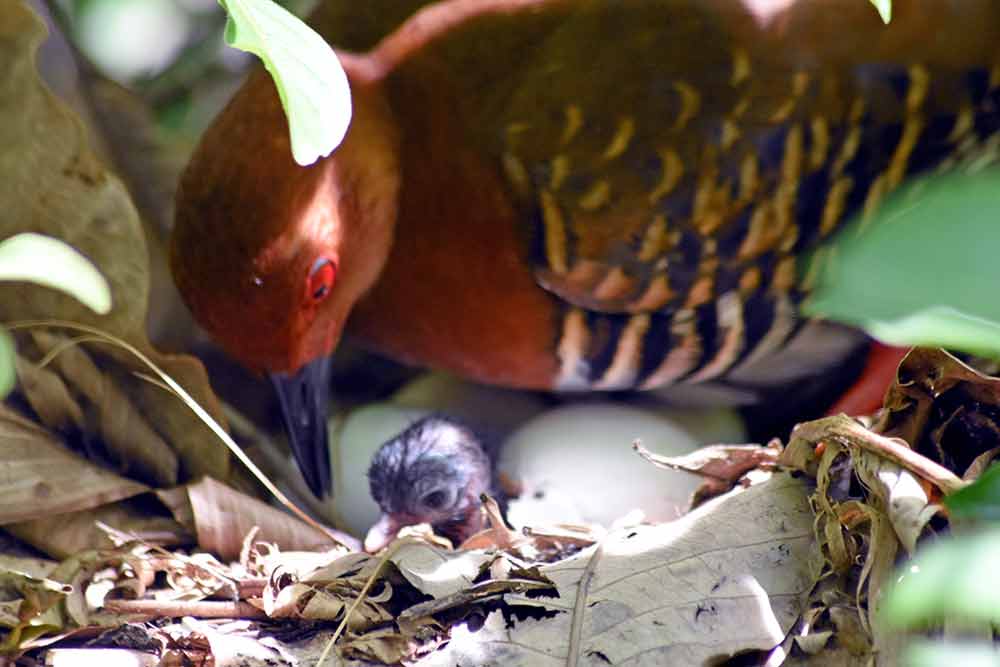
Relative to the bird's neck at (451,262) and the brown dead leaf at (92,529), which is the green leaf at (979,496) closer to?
the brown dead leaf at (92,529)

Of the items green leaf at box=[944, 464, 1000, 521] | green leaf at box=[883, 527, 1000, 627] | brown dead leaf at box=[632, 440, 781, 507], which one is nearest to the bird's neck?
brown dead leaf at box=[632, 440, 781, 507]

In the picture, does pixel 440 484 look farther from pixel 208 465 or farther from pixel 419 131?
pixel 419 131

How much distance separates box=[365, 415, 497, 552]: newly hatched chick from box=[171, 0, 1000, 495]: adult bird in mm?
117

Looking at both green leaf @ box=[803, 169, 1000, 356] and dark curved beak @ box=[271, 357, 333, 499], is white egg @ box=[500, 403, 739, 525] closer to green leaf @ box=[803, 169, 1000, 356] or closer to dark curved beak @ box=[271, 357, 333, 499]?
dark curved beak @ box=[271, 357, 333, 499]

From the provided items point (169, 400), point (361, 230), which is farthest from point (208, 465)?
point (361, 230)

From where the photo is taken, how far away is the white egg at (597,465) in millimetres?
2025

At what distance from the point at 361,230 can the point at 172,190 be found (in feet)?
1.65

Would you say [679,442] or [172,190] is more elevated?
[172,190]

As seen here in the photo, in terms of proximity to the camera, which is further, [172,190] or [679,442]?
[172,190]

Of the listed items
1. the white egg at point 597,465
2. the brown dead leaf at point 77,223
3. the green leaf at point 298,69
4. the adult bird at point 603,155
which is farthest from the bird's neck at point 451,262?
the green leaf at point 298,69

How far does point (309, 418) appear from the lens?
6.84 feet

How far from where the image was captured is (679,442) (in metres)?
2.19

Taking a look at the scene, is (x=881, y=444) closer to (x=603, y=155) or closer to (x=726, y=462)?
(x=726, y=462)

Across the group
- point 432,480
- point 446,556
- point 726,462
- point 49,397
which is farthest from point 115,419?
point 726,462
